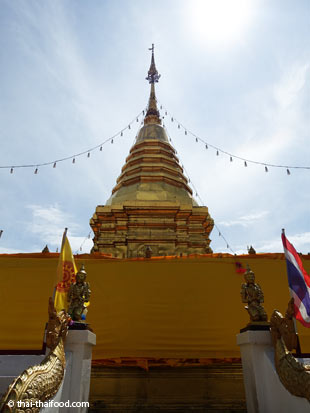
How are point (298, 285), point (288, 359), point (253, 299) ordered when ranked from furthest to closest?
point (298, 285) < point (253, 299) < point (288, 359)

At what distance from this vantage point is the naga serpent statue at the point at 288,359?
4062 mm

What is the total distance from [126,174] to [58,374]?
1641cm

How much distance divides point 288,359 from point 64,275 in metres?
4.47

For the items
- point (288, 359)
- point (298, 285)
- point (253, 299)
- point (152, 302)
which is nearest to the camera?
point (288, 359)

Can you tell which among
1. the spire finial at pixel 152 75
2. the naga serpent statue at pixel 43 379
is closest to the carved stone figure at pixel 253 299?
the naga serpent statue at pixel 43 379

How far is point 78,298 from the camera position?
5676mm

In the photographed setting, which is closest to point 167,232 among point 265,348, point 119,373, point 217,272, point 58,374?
point 217,272

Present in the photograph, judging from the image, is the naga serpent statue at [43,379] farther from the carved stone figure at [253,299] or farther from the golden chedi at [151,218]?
the golden chedi at [151,218]

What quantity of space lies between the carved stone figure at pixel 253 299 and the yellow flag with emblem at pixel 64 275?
360 cm

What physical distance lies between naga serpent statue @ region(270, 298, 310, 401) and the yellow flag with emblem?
160 inches

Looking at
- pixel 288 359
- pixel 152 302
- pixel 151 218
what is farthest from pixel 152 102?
pixel 288 359

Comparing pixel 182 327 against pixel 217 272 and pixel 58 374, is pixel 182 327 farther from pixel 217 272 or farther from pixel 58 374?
pixel 58 374

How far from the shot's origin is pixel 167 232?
52.1ft

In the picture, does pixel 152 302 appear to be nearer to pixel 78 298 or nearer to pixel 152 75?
pixel 78 298
